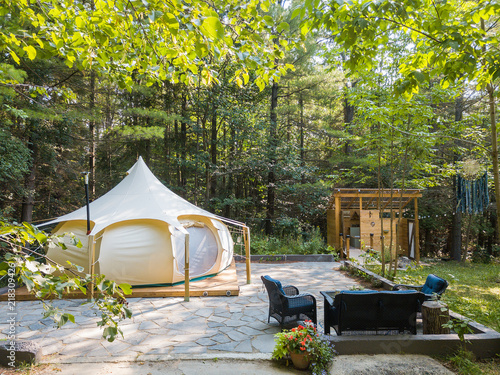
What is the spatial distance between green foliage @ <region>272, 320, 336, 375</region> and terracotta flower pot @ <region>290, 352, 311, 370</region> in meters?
0.03

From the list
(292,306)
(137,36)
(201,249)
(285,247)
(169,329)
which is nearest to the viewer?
(137,36)

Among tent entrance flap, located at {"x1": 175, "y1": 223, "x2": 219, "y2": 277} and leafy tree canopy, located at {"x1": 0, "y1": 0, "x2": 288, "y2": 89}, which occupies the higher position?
leafy tree canopy, located at {"x1": 0, "y1": 0, "x2": 288, "y2": 89}

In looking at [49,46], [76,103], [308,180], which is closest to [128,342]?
[49,46]

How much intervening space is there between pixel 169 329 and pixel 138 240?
2614mm

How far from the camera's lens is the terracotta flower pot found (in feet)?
12.0

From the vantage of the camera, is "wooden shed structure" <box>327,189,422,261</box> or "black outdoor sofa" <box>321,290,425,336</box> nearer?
"black outdoor sofa" <box>321,290,425,336</box>

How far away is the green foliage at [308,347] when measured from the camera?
362cm

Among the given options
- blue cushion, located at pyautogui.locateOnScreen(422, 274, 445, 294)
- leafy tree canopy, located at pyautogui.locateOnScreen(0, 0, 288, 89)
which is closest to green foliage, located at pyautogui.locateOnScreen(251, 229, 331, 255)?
blue cushion, located at pyautogui.locateOnScreen(422, 274, 445, 294)

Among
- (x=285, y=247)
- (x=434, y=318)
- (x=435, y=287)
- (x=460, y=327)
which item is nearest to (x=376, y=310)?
(x=434, y=318)

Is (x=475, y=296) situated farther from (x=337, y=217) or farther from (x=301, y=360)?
(x=337, y=217)

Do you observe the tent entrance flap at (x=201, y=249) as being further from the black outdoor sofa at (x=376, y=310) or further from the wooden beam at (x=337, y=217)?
the wooden beam at (x=337, y=217)

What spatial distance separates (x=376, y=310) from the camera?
4.14 meters

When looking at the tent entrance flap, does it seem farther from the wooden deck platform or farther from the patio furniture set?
the patio furniture set

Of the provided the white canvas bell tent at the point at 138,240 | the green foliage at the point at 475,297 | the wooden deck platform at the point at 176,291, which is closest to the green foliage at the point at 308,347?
the green foliage at the point at 475,297
